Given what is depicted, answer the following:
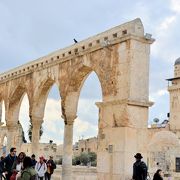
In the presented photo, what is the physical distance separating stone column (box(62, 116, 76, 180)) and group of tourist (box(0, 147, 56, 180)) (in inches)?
62.4

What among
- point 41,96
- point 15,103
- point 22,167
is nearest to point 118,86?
point 41,96

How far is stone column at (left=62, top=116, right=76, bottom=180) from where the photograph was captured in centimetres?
1709


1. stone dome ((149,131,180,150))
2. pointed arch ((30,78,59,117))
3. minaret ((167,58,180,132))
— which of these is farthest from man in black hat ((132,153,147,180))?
minaret ((167,58,180,132))

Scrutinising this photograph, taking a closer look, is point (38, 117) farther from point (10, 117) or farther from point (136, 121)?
point (136, 121)

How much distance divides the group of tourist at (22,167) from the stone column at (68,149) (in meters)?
1.58

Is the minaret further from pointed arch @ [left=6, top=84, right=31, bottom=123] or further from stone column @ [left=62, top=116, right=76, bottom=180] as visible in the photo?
stone column @ [left=62, top=116, right=76, bottom=180]

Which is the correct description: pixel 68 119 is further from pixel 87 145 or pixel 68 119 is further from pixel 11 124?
pixel 87 145

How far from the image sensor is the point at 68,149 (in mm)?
17328

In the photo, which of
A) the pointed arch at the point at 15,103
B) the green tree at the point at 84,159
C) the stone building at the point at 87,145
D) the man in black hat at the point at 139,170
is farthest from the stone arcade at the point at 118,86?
the stone building at the point at 87,145

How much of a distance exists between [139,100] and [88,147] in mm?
48055

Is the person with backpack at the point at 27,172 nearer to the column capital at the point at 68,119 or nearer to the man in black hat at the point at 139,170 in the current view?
the man in black hat at the point at 139,170

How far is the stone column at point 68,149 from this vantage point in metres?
17.1

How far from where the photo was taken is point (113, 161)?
1336 centimetres

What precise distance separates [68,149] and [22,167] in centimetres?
1011
